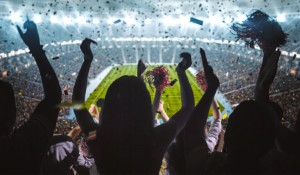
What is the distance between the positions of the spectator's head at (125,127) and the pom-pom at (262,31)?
4.00ft

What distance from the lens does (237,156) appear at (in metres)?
1.72

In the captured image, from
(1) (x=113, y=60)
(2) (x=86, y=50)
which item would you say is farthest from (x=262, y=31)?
(1) (x=113, y=60)

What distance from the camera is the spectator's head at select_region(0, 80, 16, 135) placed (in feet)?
5.77

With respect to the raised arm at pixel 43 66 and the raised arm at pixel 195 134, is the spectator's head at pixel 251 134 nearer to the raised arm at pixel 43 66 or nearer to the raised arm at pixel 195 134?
the raised arm at pixel 195 134

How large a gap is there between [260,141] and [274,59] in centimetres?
75

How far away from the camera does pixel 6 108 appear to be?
1764 millimetres

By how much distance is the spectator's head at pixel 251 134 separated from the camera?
5.57 ft

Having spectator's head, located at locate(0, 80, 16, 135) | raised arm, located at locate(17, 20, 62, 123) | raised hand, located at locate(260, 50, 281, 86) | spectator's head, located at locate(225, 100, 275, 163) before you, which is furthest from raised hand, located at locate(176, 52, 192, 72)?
spectator's head, located at locate(0, 80, 16, 135)

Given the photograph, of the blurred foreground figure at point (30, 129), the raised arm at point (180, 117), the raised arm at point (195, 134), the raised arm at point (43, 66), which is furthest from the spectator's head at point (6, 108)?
the raised arm at point (195, 134)

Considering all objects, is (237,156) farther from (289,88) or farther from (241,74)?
(241,74)

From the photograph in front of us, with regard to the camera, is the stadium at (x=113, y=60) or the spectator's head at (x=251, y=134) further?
the stadium at (x=113, y=60)

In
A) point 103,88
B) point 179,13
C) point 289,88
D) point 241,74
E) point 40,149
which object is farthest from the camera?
point 179,13

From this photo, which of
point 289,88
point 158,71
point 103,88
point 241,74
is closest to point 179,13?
point 241,74

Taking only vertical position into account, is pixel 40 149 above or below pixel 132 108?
below
